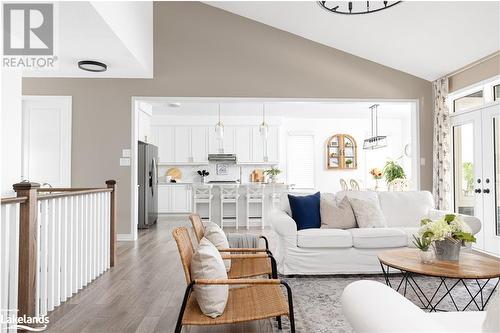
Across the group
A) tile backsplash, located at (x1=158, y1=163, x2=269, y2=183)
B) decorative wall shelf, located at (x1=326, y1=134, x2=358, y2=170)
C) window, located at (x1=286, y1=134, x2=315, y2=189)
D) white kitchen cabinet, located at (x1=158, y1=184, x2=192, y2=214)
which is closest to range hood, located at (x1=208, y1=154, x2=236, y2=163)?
tile backsplash, located at (x1=158, y1=163, x2=269, y2=183)

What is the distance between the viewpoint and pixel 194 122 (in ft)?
32.5

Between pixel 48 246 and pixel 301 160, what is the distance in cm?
833

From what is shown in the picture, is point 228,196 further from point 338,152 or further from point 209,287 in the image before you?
point 209,287

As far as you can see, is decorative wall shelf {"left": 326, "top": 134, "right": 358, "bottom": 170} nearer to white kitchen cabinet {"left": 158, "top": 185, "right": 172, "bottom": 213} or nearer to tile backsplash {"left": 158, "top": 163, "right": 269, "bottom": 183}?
tile backsplash {"left": 158, "top": 163, "right": 269, "bottom": 183}

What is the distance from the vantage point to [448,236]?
9.20ft

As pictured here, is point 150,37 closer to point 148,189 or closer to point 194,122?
point 148,189

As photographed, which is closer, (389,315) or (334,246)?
(389,315)

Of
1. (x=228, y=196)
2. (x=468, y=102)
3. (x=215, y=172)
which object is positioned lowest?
(x=228, y=196)

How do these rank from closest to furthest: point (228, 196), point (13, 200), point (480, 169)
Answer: point (13, 200)
point (480, 169)
point (228, 196)

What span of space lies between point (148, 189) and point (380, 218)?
16.4 feet

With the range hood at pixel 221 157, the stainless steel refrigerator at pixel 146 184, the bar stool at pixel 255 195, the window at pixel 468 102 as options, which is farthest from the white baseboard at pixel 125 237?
the window at pixel 468 102

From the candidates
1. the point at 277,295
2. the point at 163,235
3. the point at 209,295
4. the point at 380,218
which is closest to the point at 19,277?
the point at 209,295

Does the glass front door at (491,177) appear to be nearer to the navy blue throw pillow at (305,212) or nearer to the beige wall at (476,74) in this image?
the beige wall at (476,74)

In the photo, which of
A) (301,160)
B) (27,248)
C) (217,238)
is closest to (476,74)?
(217,238)
